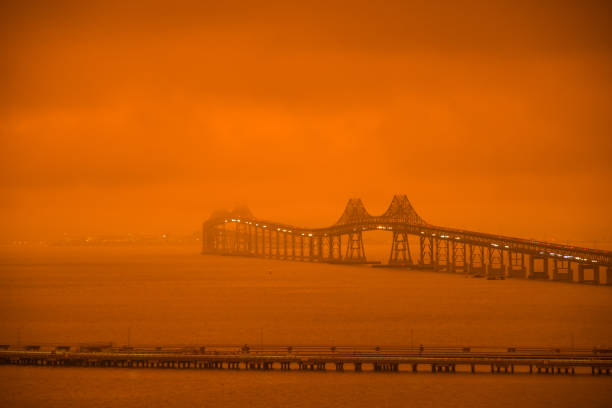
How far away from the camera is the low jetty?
37781 mm

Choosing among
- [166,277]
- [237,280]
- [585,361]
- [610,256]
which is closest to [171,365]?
[585,361]

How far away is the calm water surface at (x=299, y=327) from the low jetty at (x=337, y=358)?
32.5 inches

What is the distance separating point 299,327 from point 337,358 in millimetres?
16400

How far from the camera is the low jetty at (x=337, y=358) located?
124 feet

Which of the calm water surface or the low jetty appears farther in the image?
the low jetty

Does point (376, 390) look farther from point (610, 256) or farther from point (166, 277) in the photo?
point (166, 277)

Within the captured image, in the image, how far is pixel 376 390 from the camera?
35.3 meters

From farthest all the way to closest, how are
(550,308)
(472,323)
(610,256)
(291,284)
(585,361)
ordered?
(291,284) → (610,256) → (550,308) → (472,323) → (585,361)

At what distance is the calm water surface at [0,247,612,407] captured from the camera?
34781 millimetres

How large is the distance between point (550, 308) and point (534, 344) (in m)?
19.4

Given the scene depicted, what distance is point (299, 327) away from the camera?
180 feet

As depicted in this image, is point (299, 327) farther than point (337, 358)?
Yes

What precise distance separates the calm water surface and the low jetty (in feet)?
2.71

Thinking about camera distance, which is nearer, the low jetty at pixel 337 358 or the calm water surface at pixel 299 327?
the calm water surface at pixel 299 327
